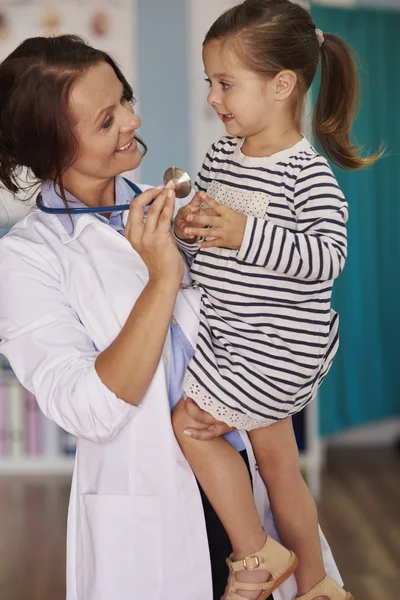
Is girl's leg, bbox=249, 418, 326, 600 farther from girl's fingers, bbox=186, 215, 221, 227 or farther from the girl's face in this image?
the girl's face

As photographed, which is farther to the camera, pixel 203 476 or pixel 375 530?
pixel 375 530

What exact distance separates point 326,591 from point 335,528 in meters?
2.39

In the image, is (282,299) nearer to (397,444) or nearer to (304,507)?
(304,507)

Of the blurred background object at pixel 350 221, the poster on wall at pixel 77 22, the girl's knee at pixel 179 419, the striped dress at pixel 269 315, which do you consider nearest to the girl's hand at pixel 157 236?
the striped dress at pixel 269 315

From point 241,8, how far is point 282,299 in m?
0.46

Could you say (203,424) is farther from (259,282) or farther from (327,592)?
(327,592)

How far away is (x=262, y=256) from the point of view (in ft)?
4.44

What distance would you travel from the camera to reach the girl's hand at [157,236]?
137cm

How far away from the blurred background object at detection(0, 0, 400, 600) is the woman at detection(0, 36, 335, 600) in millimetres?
2760

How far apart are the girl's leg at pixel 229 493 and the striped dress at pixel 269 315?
0.18ft

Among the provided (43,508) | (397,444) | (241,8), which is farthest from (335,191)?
(397,444)

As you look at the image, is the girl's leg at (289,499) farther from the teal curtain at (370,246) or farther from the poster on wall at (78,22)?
the poster on wall at (78,22)

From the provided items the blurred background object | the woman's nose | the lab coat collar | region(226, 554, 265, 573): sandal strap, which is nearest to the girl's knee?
region(226, 554, 265, 573): sandal strap

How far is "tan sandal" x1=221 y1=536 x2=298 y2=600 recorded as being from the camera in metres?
1.44
